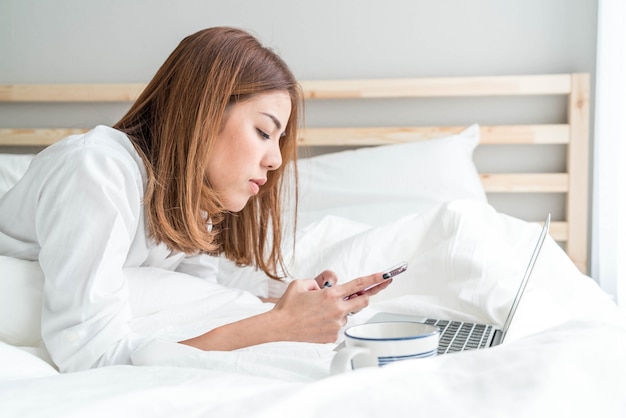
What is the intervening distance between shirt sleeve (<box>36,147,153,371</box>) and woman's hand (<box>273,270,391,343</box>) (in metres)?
0.19

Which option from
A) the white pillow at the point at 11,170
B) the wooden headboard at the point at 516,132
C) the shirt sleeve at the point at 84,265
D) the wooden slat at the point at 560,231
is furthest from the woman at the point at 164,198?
the wooden slat at the point at 560,231

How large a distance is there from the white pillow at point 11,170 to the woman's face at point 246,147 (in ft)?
3.78

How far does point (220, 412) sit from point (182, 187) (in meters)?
0.66

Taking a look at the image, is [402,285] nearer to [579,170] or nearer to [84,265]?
[84,265]

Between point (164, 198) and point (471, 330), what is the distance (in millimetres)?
524

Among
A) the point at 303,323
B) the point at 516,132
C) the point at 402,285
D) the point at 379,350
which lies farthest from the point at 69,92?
the point at 379,350

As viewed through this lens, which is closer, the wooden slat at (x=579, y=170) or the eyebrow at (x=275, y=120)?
the eyebrow at (x=275, y=120)

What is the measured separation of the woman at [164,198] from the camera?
0.96 m

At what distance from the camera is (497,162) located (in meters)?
2.56

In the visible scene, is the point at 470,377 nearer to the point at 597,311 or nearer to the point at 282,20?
the point at 597,311

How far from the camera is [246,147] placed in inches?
47.9

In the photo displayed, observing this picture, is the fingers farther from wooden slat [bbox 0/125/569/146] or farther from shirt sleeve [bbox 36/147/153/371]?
wooden slat [bbox 0/125/569/146]

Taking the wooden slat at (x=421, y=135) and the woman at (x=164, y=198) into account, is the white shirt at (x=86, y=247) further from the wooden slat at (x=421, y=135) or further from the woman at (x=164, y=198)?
the wooden slat at (x=421, y=135)

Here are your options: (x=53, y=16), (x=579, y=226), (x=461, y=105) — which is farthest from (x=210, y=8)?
(x=579, y=226)
